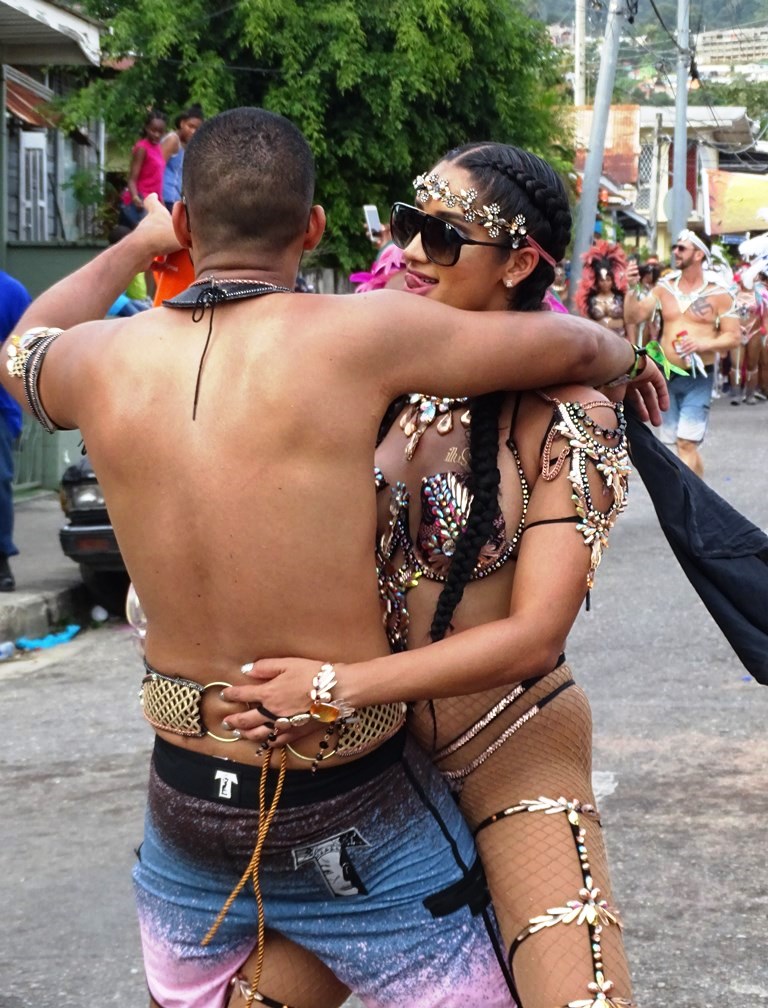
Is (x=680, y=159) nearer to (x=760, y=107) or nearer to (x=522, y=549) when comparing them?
(x=522, y=549)

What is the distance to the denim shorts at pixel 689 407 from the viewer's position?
11508 millimetres

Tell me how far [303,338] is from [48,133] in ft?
54.6

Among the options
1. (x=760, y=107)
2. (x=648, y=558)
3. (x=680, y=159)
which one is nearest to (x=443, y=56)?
(x=648, y=558)

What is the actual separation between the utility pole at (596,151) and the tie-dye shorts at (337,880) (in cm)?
1842

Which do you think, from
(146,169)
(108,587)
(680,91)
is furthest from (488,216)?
(680,91)

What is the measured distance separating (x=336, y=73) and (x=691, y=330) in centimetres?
762

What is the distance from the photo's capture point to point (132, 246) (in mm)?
2904

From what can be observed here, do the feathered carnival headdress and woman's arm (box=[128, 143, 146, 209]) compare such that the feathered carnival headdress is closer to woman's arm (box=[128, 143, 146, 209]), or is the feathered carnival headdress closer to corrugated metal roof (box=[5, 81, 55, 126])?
woman's arm (box=[128, 143, 146, 209])

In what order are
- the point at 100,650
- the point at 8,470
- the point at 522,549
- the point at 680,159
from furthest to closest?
the point at 680,159 → the point at 8,470 → the point at 100,650 → the point at 522,549

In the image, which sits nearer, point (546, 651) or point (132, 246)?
point (546, 651)

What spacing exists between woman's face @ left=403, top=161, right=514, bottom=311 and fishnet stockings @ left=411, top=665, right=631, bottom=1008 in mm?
662

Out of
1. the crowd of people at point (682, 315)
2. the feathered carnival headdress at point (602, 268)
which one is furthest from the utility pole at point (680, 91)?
the crowd of people at point (682, 315)

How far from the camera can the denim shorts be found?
11.5 meters

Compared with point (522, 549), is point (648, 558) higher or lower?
lower
